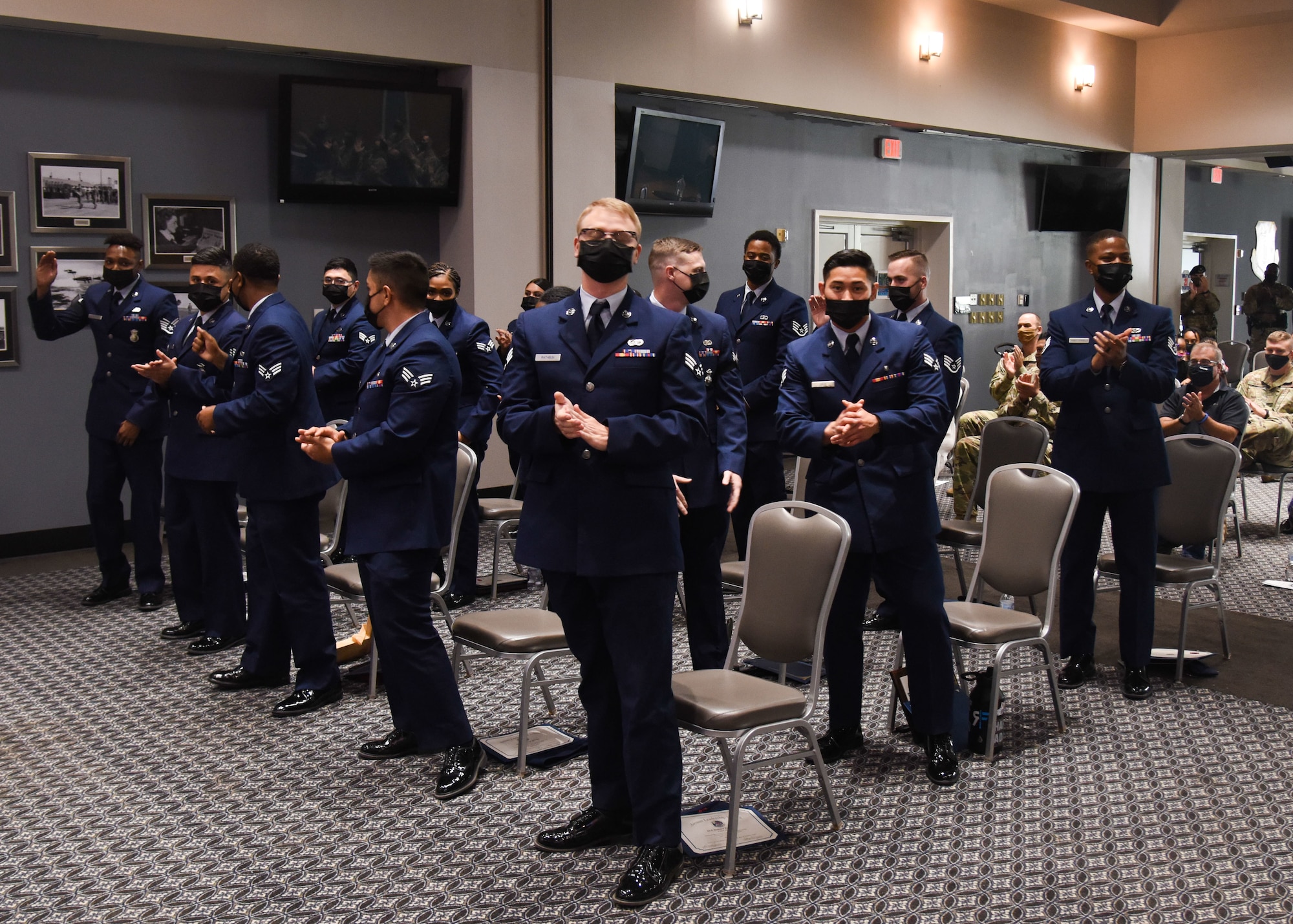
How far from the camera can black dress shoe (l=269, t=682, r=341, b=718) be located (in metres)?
4.54

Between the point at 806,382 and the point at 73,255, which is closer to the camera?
the point at 806,382

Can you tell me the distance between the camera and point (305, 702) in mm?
4582

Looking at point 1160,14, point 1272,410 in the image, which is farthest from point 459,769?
point 1160,14

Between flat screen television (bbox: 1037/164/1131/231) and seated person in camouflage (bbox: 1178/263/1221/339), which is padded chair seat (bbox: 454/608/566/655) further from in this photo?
seated person in camouflage (bbox: 1178/263/1221/339)

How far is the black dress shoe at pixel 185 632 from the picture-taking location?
5.59m

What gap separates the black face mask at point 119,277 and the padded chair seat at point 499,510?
219cm

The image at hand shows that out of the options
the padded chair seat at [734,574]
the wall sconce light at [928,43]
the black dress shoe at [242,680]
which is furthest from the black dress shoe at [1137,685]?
the wall sconce light at [928,43]

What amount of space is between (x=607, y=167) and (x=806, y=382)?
544 centimetres

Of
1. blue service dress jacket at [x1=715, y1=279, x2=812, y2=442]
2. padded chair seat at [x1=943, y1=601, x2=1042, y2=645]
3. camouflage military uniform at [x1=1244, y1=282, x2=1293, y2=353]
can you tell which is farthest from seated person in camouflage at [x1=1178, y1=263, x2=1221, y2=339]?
padded chair seat at [x1=943, y1=601, x2=1042, y2=645]

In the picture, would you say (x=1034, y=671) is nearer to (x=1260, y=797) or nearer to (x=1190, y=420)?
(x=1260, y=797)

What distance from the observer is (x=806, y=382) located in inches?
155

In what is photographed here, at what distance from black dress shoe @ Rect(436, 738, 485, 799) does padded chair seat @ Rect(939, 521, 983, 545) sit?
264 cm

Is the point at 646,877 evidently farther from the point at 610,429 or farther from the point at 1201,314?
the point at 1201,314

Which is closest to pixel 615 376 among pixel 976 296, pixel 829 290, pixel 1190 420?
pixel 829 290
